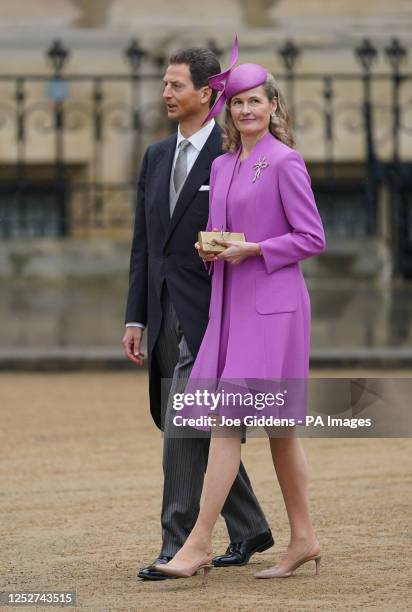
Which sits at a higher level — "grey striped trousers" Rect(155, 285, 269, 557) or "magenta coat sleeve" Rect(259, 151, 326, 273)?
"magenta coat sleeve" Rect(259, 151, 326, 273)

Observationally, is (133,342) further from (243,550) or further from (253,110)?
(253,110)

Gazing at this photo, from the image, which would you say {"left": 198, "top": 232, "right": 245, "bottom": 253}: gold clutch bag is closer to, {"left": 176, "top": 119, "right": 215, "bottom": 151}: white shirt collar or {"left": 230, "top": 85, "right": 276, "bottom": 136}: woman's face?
{"left": 230, "top": 85, "right": 276, "bottom": 136}: woman's face

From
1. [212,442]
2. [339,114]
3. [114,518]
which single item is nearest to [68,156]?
[339,114]

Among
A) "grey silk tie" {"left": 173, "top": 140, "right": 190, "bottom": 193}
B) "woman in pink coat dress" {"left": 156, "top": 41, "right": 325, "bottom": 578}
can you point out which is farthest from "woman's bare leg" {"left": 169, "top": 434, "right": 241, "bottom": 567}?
"grey silk tie" {"left": 173, "top": 140, "right": 190, "bottom": 193}

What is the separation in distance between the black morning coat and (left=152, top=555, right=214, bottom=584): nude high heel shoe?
584 mm

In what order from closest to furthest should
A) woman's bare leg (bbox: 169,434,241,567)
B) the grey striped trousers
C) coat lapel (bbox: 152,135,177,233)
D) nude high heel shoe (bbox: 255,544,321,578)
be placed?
1. woman's bare leg (bbox: 169,434,241,567)
2. nude high heel shoe (bbox: 255,544,321,578)
3. the grey striped trousers
4. coat lapel (bbox: 152,135,177,233)

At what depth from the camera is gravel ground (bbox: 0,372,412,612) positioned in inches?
226

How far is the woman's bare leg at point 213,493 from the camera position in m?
5.81

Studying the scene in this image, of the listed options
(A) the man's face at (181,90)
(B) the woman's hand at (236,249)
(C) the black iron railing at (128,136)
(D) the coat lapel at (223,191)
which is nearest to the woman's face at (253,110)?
(D) the coat lapel at (223,191)

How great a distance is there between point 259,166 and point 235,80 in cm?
29

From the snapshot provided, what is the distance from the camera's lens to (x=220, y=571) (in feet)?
20.1

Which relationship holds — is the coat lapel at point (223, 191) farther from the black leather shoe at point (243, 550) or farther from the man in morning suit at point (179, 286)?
the black leather shoe at point (243, 550)

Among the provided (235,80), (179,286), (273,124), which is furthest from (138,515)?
(235,80)

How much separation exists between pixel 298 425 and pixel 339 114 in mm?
12103
